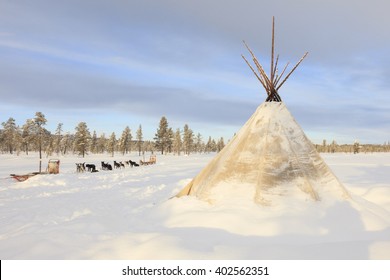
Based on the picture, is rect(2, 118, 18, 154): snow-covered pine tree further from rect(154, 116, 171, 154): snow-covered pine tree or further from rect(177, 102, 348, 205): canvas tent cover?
rect(177, 102, 348, 205): canvas tent cover

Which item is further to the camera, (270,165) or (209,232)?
(270,165)

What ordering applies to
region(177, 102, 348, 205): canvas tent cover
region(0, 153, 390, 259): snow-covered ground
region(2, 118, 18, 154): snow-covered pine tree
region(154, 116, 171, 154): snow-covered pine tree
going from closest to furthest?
1. region(0, 153, 390, 259): snow-covered ground
2. region(177, 102, 348, 205): canvas tent cover
3. region(154, 116, 171, 154): snow-covered pine tree
4. region(2, 118, 18, 154): snow-covered pine tree

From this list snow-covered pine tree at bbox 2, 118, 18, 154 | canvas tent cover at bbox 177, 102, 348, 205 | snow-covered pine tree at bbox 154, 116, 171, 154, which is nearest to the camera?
canvas tent cover at bbox 177, 102, 348, 205

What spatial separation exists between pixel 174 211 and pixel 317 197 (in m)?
4.00

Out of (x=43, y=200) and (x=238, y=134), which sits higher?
(x=238, y=134)

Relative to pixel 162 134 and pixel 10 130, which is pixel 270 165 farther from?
pixel 10 130

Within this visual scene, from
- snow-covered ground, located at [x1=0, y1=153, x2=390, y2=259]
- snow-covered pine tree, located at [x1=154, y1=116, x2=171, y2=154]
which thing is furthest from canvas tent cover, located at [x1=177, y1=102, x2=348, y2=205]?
snow-covered pine tree, located at [x1=154, y1=116, x2=171, y2=154]

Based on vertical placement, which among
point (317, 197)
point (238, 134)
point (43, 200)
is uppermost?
point (238, 134)

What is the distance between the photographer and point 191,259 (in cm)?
487

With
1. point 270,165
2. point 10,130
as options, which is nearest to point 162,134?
point 10,130
